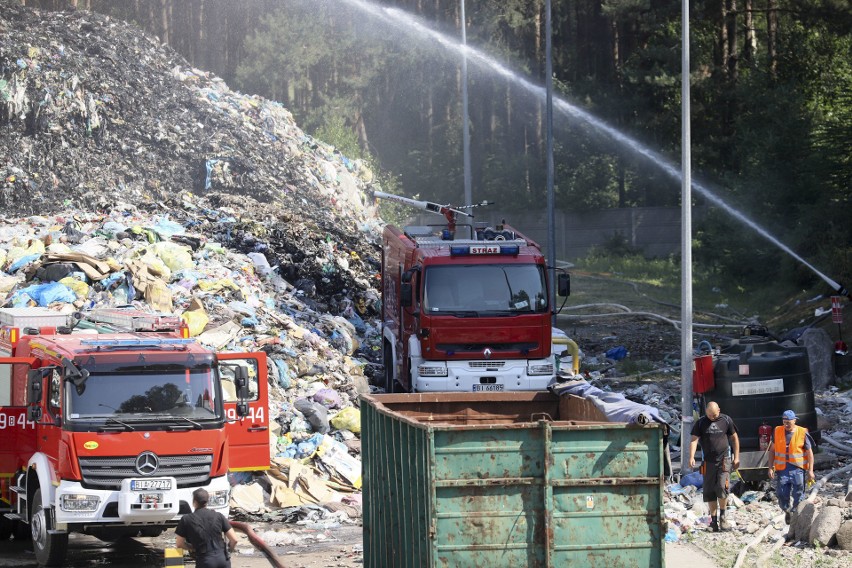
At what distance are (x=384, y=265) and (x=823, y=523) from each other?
12.8 meters

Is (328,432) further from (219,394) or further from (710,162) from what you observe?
(710,162)

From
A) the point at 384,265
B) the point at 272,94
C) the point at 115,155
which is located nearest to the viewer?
the point at 384,265

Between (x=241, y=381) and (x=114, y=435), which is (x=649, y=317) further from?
(x=114, y=435)

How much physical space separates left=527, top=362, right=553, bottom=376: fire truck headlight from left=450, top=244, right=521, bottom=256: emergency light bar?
5.87ft

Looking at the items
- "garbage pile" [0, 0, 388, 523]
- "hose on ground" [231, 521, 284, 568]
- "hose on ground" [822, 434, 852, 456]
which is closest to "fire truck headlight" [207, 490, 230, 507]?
"hose on ground" [231, 521, 284, 568]

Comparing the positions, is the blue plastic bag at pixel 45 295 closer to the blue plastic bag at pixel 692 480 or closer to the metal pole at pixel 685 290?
the metal pole at pixel 685 290

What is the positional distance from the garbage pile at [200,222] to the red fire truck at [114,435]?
2.87 m

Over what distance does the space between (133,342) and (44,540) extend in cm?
214

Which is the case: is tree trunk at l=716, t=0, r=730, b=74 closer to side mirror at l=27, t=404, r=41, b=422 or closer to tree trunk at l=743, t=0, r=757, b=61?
tree trunk at l=743, t=0, r=757, b=61

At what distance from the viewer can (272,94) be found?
66.0 metres

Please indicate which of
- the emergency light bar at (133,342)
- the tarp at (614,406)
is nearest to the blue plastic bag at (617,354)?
the tarp at (614,406)

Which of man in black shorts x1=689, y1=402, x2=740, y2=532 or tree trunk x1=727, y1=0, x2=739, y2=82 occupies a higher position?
tree trunk x1=727, y1=0, x2=739, y2=82

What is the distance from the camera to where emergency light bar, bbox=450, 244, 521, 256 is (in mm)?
19172

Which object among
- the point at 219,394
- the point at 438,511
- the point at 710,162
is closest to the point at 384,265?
the point at 219,394
